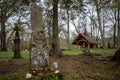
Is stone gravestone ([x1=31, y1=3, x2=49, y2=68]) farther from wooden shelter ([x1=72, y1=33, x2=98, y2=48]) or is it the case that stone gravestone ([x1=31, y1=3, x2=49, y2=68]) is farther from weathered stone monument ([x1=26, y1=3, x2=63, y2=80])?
wooden shelter ([x1=72, y1=33, x2=98, y2=48])

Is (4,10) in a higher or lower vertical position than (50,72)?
higher

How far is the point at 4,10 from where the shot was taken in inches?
618

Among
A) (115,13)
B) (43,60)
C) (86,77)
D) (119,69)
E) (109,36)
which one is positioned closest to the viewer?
(43,60)

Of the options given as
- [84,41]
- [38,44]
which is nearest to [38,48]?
[38,44]

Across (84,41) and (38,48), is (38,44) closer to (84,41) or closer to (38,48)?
(38,48)

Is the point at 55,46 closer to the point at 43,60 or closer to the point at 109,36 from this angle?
the point at 43,60

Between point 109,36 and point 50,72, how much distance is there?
4780 centimetres

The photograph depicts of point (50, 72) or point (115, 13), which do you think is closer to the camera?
point (50, 72)

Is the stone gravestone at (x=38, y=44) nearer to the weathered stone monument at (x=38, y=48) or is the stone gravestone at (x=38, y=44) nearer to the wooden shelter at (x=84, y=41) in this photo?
the weathered stone monument at (x=38, y=48)

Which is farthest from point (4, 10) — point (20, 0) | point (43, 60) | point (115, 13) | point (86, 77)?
point (115, 13)

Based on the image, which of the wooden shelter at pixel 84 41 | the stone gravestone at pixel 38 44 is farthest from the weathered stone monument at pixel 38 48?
the wooden shelter at pixel 84 41

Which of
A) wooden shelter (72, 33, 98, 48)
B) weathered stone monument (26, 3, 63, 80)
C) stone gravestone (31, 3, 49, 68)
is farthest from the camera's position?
wooden shelter (72, 33, 98, 48)

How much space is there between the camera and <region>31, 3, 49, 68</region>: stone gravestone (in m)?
9.88

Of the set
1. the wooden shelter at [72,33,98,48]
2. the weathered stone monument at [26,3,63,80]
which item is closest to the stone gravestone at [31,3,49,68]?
the weathered stone monument at [26,3,63,80]
